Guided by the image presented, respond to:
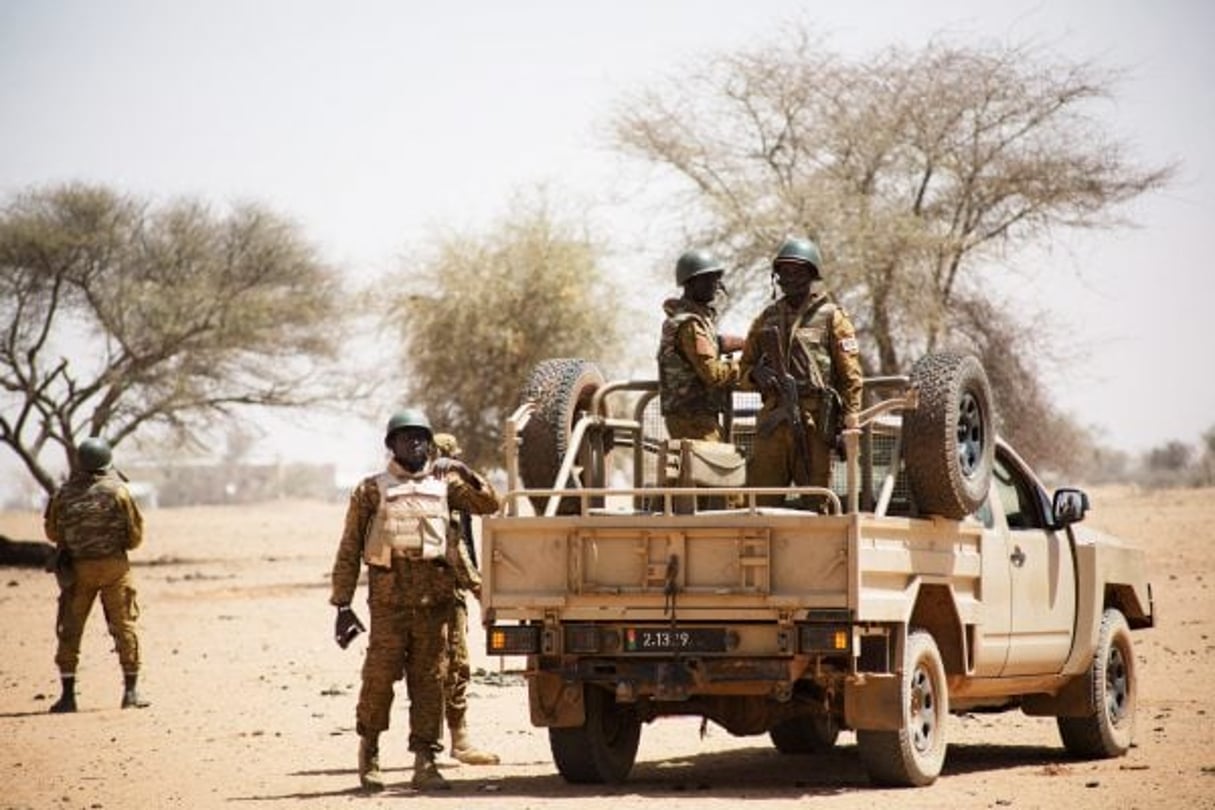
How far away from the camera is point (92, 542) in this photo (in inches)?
683

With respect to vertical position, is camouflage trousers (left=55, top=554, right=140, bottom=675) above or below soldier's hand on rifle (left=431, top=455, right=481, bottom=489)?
below

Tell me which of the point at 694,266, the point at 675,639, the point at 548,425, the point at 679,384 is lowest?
the point at 675,639

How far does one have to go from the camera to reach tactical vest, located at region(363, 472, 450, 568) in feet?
40.9

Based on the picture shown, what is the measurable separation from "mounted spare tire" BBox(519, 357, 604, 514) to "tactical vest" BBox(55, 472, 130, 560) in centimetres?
541

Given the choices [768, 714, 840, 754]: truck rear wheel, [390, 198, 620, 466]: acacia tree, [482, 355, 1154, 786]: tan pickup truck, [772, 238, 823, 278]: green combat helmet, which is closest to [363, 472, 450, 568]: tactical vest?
[482, 355, 1154, 786]: tan pickup truck

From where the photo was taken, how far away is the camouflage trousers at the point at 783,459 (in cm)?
1230

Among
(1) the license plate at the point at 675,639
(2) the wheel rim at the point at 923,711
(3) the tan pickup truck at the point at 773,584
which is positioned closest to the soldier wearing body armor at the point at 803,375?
(3) the tan pickup truck at the point at 773,584

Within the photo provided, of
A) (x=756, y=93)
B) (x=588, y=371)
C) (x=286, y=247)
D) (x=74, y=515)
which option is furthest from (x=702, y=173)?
(x=588, y=371)

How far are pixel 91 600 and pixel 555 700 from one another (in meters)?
6.76

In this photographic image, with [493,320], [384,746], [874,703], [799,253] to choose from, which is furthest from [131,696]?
[493,320]

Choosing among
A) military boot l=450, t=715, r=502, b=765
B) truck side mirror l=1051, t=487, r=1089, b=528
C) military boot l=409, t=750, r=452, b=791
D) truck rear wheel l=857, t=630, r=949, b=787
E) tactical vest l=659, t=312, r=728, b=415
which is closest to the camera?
truck rear wheel l=857, t=630, r=949, b=787

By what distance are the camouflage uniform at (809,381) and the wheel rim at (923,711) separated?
117 centimetres

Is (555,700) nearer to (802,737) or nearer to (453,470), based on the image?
(453,470)

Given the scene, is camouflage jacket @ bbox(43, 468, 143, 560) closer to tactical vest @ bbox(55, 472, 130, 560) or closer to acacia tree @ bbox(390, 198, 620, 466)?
tactical vest @ bbox(55, 472, 130, 560)
